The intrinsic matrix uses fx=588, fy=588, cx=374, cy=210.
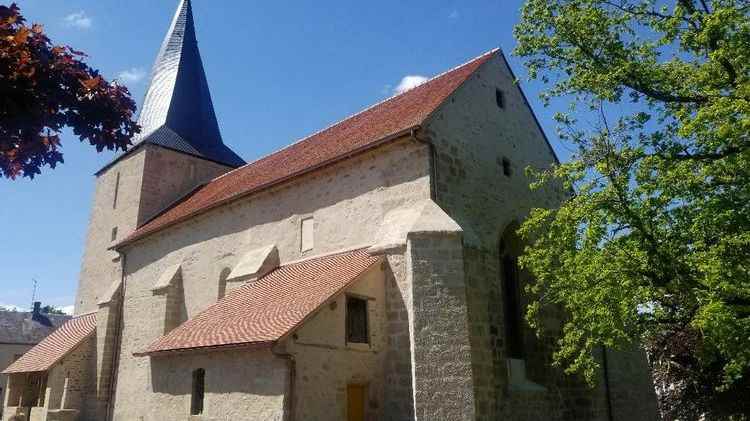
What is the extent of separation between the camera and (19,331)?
3778cm

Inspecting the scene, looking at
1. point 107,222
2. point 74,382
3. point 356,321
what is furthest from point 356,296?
point 107,222

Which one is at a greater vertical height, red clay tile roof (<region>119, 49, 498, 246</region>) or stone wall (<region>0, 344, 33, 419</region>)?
red clay tile roof (<region>119, 49, 498, 246</region>)

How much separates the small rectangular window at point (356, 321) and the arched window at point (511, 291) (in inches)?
133

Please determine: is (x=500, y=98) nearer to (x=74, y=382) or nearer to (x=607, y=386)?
(x=607, y=386)

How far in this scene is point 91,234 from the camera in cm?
2484

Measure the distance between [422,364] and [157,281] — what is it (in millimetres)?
11378

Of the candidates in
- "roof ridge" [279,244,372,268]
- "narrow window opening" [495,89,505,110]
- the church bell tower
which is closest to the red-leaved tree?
"roof ridge" [279,244,372,268]

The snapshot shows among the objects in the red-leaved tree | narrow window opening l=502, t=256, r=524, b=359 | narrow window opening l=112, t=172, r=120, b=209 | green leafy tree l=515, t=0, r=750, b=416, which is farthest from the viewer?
narrow window opening l=112, t=172, r=120, b=209

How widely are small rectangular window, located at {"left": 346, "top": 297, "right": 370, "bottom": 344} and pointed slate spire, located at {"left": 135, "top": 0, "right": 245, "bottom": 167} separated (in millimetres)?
14771

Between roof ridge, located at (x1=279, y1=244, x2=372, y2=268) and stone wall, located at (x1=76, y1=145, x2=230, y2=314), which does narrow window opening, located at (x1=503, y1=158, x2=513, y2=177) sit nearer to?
roof ridge, located at (x1=279, y1=244, x2=372, y2=268)

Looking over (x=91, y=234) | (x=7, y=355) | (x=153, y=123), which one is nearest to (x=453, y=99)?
(x=153, y=123)

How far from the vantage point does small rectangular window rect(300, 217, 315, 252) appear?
1405 centimetres

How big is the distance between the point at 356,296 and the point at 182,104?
16904 mm

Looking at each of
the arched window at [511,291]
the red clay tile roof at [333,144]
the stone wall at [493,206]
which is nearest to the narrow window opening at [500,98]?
the stone wall at [493,206]
